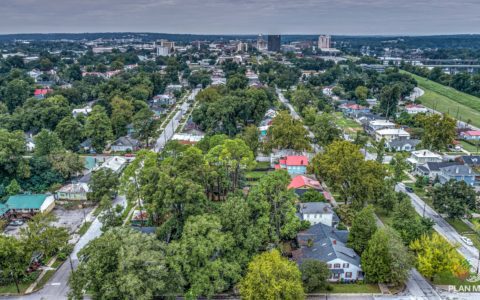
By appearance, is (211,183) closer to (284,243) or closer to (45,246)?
(284,243)

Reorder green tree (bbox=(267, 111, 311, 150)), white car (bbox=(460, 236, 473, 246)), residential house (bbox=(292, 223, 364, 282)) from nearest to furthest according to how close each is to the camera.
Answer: residential house (bbox=(292, 223, 364, 282))
white car (bbox=(460, 236, 473, 246))
green tree (bbox=(267, 111, 311, 150))

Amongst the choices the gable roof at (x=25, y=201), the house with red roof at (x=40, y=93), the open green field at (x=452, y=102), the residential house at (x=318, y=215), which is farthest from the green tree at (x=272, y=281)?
the house with red roof at (x=40, y=93)

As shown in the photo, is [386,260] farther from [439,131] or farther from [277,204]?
[439,131]

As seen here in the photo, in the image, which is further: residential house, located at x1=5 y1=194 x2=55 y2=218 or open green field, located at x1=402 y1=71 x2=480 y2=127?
open green field, located at x1=402 y1=71 x2=480 y2=127

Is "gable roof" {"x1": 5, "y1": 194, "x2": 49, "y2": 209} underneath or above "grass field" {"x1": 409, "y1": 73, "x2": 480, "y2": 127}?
underneath

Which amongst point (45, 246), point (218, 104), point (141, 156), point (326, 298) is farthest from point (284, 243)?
point (218, 104)

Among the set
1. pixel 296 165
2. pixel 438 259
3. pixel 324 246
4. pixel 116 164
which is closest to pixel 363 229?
pixel 324 246

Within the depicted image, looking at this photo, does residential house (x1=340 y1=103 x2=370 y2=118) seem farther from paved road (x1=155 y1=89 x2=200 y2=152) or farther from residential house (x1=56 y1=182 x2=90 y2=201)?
residential house (x1=56 y1=182 x2=90 y2=201)

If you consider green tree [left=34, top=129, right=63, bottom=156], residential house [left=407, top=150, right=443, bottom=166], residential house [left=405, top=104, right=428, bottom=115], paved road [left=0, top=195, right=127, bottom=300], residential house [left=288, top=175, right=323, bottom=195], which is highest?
residential house [left=405, top=104, right=428, bottom=115]

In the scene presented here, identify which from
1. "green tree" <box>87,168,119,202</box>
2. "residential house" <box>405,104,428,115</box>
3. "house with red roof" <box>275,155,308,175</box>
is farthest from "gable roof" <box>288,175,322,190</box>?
"residential house" <box>405,104,428,115</box>
